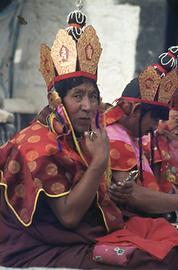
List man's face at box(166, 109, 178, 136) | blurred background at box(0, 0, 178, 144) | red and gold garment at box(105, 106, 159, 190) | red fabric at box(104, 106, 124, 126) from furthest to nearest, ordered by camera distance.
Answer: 1. blurred background at box(0, 0, 178, 144)
2. man's face at box(166, 109, 178, 136)
3. red fabric at box(104, 106, 124, 126)
4. red and gold garment at box(105, 106, 159, 190)

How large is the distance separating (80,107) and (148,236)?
661mm

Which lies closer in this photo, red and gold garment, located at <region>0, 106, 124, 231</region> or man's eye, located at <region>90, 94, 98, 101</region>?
red and gold garment, located at <region>0, 106, 124, 231</region>

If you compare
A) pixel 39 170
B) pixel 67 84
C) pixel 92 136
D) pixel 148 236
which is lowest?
pixel 148 236

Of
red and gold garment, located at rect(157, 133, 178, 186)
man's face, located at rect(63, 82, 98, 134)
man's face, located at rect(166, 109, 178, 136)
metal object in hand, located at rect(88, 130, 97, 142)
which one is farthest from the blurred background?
metal object in hand, located at rect(88, 130, 97, 142)

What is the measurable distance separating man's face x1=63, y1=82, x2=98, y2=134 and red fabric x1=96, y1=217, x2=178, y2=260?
1.64 feet

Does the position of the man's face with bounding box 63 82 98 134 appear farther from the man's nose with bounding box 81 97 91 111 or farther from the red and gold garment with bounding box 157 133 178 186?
the red and gold garment with bounding box 157 133 178 186

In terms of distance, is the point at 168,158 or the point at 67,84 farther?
the point at 168,158

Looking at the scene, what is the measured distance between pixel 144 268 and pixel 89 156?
56cm

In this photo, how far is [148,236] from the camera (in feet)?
11.6

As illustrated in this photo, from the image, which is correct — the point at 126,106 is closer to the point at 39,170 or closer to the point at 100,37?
the point at 39,170

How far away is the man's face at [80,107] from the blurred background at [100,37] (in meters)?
2.94

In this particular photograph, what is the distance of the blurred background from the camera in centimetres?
650

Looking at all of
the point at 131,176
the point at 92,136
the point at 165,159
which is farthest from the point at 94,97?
the point at 165,159

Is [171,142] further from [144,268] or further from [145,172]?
[144,268]
